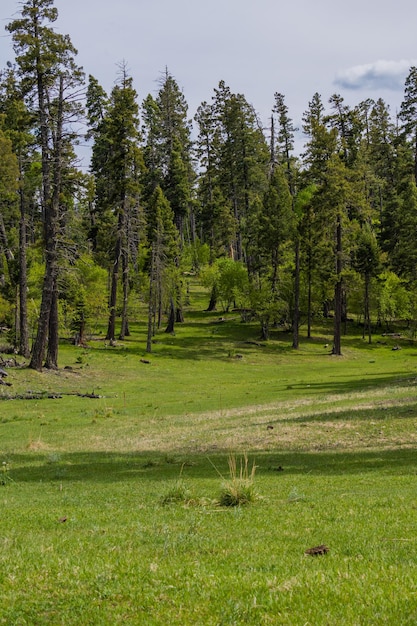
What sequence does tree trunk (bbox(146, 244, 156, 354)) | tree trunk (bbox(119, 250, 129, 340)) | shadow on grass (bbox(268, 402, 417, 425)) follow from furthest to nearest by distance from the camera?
1. tree trunk (bbox(119, 250, 129, 340))
2. tree trunk (bbox(146, 244, 156, 354))
3. shadow on grass (bbox(268, 402, 417, 425))

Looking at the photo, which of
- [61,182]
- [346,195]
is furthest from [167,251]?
[61,182]

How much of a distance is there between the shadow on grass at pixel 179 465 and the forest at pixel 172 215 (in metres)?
22.5

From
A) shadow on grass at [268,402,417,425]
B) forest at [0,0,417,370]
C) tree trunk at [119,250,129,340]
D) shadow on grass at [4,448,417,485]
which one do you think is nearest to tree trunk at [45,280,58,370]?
forest at [0,0,417,370]

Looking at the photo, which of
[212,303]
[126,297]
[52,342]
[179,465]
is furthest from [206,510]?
[212,303]

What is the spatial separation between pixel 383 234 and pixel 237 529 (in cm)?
8160

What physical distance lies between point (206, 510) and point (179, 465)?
Answer: 5.98 m

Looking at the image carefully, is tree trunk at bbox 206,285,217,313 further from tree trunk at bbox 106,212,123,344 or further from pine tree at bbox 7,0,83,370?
pine tree at bbox 7,0,83,370

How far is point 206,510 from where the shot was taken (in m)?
9.54

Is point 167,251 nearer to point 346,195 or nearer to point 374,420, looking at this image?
point 346,195

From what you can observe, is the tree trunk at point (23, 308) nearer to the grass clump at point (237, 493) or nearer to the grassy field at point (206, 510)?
the grassy field at point (206, 510)

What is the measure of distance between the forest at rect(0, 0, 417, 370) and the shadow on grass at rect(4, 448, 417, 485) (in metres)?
22.5

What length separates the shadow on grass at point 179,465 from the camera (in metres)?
13.7

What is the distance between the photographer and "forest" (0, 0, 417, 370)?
38.6 meters

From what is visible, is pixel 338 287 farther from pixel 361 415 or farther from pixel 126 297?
pixel 361 415
